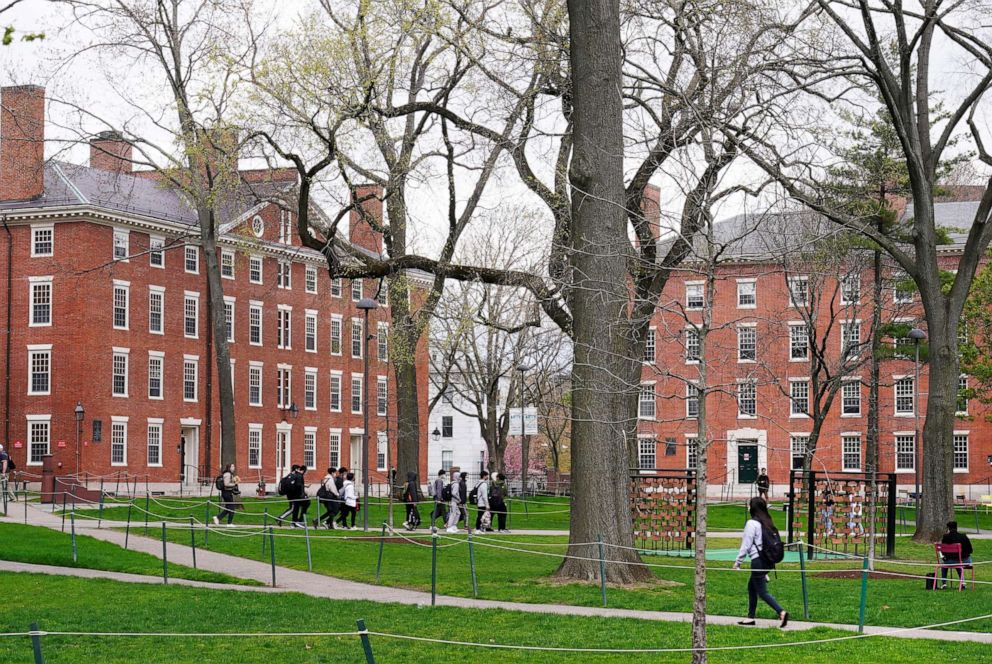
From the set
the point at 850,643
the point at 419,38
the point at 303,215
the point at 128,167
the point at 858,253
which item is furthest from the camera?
the point at 128,167

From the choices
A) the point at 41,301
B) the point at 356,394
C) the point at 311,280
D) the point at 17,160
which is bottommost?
the point at 356,394

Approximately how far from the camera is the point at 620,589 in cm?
2202

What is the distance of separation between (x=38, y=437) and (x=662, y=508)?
37.0 meters

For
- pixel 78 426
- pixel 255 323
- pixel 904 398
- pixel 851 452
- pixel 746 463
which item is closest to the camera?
pixel 78 426

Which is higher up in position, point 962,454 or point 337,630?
point 337,630

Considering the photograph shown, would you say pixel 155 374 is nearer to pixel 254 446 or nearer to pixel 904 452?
pixel 254 446

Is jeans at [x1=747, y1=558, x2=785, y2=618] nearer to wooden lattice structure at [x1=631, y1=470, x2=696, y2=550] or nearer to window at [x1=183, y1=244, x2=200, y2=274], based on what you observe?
wooden lattice structure at [x1=631, y1=470, x2=696, y2=550]

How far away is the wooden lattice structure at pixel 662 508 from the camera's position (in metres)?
31.2

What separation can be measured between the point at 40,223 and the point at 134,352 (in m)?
6.99

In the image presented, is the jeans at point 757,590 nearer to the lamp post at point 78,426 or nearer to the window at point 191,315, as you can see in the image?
the lamp post at point 78,426

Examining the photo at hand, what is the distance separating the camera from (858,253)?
49375 millimetres

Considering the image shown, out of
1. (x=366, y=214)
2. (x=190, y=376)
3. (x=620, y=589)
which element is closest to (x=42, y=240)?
(x=190, y=376)

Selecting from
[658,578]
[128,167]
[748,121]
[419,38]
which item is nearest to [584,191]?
[748,121]

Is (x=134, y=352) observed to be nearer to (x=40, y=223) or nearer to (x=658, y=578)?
(x=40, y=223)
